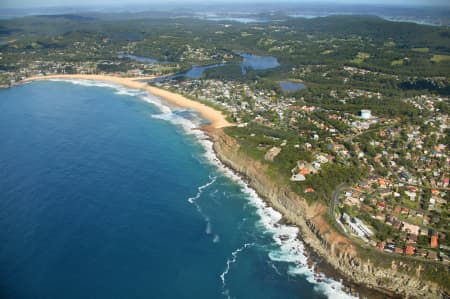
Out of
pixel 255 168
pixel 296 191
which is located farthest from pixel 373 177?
pixel 255 168

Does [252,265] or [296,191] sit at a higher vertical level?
[296,191]

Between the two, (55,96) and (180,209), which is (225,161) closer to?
(180,209)

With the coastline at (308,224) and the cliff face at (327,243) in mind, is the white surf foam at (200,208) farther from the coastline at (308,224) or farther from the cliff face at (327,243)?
the cliff face at (327,243)

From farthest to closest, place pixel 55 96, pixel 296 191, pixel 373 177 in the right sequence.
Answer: pixel 55 96 → pixel 373 177 → pixel 296 191

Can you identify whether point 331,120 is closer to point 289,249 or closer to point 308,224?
point 308,224

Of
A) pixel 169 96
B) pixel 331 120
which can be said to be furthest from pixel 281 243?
pixel 169 96

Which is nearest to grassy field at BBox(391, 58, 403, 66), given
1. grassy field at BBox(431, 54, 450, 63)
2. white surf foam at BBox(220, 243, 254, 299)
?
grassy field at BBox(431, 54, 450, 63)
